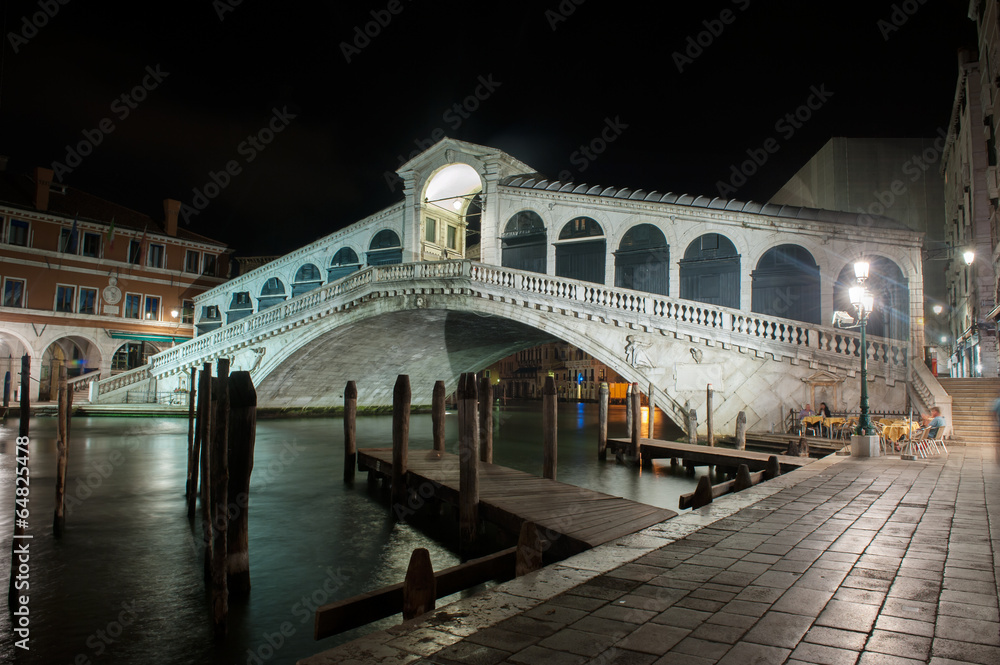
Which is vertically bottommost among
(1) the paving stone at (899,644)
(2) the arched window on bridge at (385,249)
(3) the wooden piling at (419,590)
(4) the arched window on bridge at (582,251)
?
(3) the wooden piling at (419,590)

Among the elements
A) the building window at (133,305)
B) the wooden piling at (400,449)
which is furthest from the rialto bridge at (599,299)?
the wooden piling at (400,449)

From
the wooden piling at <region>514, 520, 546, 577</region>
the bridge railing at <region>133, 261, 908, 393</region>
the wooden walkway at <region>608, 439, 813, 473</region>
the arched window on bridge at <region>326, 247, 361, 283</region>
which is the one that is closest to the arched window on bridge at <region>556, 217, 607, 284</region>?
the bridge railing at <region>133, 261, 908, 393</region>

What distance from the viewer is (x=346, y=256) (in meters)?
21.7

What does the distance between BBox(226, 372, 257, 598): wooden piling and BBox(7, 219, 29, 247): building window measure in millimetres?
22923

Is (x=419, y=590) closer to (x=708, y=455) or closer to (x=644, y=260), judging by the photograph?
(x=708, y=455)

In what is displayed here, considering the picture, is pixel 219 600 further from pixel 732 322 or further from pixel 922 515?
pixel 732 322

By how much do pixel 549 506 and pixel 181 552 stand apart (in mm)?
3713

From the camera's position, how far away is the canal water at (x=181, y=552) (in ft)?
13.4

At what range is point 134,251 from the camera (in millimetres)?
24953

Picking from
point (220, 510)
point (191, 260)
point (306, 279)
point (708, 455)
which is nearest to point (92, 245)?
point (191, 260)

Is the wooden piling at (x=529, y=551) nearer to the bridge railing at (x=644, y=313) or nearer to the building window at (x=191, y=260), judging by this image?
the bridge railing at (x=644, y=313)

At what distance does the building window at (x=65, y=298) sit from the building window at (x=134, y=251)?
7.91ft

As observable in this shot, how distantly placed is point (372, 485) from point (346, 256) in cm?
1354

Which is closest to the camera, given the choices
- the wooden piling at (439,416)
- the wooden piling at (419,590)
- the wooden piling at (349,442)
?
A: the wooden piling at (419,590)
